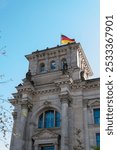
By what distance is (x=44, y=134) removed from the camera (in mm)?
31891

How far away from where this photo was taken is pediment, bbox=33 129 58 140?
31266 mm

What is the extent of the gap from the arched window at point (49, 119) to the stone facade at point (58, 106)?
0.17m

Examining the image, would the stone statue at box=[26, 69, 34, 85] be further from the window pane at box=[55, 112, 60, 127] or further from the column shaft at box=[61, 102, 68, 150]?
the column shaft at box=[61, 102, 68, 150]

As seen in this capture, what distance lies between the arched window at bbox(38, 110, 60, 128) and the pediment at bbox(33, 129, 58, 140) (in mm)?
1343

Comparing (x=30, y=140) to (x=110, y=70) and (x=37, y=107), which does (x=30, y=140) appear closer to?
(x=37, y=107)

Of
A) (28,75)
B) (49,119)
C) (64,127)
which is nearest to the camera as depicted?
(64,127)

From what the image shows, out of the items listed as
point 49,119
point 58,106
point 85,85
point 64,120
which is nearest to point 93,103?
point 85,85

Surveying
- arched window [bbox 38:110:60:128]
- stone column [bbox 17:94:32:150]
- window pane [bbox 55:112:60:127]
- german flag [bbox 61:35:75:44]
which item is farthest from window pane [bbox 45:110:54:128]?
german flag [bbox 61:35:75:44]

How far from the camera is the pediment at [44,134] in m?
31.3

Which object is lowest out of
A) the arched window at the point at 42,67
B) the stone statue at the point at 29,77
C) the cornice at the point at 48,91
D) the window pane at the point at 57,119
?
the window pane at the point at 57,119

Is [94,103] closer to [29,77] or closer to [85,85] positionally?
[85,85]

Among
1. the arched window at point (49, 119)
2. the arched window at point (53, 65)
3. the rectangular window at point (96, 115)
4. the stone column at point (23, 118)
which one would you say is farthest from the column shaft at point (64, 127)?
the arched window at point (53, 65)

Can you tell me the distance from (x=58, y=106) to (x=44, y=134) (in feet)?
13.7

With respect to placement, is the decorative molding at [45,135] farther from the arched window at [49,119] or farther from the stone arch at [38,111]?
the stone arch at [38,111]
